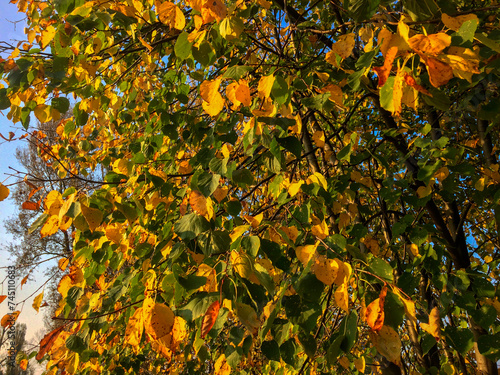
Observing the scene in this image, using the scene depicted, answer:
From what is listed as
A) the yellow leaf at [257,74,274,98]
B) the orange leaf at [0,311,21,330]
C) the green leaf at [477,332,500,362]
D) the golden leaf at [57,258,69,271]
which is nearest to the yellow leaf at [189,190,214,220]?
the yellow leaf at [257,74,274,98]

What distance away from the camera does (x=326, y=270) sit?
0.92m

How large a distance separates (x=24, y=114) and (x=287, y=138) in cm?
125

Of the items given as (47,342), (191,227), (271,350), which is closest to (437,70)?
(191,227)

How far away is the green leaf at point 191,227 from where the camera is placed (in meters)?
1.11

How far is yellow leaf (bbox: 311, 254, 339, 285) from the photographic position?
0.91 meters

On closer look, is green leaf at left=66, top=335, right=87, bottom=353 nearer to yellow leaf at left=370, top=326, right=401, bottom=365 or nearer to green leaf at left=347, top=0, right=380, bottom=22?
yellow leaf at left=370, top=326, right=401, bottom=365

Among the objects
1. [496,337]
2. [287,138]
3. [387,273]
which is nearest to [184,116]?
[287,138]

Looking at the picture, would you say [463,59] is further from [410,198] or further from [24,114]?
[24,114]

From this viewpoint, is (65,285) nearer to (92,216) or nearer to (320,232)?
(92,216)

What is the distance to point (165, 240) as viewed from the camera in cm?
149

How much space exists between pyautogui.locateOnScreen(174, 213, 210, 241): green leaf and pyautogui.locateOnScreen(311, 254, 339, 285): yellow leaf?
1.27 ft

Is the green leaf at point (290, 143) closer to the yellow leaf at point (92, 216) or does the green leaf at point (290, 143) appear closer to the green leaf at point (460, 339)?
the yellow leaf at point (92, 216)

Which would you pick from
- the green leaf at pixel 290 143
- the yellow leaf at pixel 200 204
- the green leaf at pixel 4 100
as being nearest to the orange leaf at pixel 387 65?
the green leaf at pixel 290 143

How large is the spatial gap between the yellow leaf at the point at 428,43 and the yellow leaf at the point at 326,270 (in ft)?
1.82
